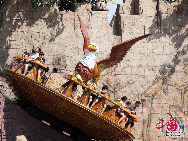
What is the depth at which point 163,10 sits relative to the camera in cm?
1521

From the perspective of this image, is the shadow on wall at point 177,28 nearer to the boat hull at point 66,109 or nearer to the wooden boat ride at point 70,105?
the wooden boat ride at point 70,105

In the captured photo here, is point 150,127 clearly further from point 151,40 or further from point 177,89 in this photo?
point 151,40

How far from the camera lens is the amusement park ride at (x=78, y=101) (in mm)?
9820

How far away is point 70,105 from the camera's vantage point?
32.1 feet

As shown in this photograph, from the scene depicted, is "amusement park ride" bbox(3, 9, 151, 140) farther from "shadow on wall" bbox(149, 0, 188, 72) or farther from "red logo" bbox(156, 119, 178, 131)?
"shadow on wall" bbox(149, 0, 188, 72)

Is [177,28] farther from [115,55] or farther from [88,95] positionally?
[88,95]

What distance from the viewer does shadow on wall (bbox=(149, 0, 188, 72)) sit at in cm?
1505

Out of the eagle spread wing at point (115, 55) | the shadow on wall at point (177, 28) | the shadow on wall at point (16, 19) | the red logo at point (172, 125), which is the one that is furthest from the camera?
the shadow on wall at point (177, 28)

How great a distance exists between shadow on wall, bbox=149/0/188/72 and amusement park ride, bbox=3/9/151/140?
435cm

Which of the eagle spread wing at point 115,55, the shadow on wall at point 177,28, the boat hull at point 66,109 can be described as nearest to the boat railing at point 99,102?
the boat hull at point 66,109

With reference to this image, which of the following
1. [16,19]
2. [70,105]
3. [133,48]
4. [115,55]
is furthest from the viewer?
[133,48]

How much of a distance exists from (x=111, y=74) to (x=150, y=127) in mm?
2289

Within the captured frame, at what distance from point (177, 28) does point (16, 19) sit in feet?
19.3

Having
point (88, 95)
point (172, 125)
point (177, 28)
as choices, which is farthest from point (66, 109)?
point (177, 28)
